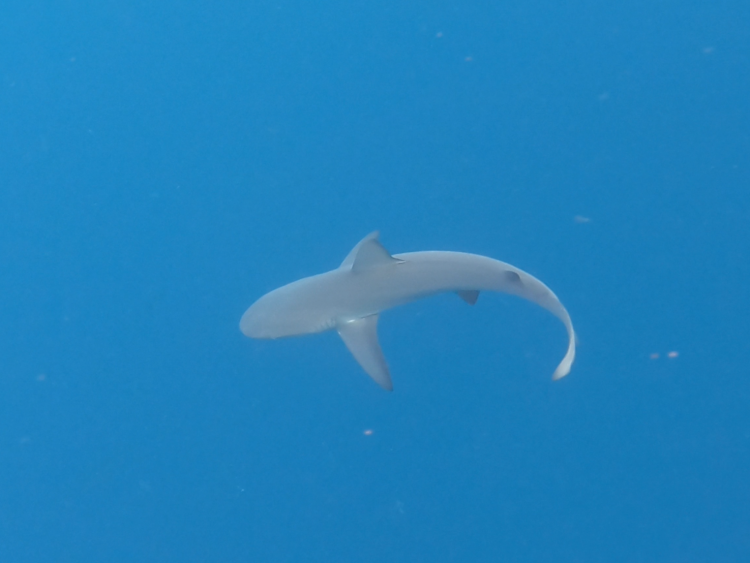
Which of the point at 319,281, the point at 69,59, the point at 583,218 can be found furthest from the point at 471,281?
the point at 69,59

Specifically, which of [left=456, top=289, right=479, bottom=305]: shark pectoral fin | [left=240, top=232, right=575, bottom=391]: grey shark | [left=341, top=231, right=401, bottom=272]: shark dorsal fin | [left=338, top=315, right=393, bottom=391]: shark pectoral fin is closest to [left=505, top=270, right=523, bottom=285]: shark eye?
[left=240, top=232, right=575, bottom=391]: grey shark

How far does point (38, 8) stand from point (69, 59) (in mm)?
452

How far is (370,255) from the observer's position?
6.75ft

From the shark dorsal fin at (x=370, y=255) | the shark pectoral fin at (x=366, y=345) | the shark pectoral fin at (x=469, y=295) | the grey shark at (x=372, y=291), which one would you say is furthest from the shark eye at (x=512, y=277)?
the shark pectoral fin at (x=366, y=345)

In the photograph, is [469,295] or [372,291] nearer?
[372,291]

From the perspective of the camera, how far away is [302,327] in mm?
2174

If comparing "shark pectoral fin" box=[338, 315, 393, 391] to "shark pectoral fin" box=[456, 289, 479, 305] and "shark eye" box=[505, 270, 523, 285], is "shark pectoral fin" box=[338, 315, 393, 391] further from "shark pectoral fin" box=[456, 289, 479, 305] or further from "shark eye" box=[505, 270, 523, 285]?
"shark eye" box=[505, 270, 523, 285]

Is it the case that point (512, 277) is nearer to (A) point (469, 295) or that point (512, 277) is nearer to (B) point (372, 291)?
(A) point (469, 295)

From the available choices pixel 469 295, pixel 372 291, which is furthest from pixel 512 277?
pixel 372 291

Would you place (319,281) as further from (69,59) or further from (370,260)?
(69,59)

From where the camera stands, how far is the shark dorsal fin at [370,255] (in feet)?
6.63

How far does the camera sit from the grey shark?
2.09 meters

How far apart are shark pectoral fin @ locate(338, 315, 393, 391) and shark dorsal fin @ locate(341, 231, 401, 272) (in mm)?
231

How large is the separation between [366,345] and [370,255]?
1.19ft
